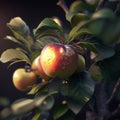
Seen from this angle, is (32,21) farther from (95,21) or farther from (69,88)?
(95,21)

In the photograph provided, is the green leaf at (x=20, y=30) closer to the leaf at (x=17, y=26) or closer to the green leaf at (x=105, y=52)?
the leaf at (x=17, y=26)

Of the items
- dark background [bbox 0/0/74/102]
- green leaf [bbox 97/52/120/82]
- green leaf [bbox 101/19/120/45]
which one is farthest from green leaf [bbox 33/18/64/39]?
dark background [bbox 0/0/74/102]

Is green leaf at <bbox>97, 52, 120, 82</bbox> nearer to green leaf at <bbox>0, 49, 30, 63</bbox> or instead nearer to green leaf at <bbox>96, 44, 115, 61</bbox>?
green leaf at <bbox>96, 44, 115, 61</bbox>

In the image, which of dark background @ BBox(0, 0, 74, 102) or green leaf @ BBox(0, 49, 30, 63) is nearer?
green leaf @ BBox(0, 49, 30, 63)

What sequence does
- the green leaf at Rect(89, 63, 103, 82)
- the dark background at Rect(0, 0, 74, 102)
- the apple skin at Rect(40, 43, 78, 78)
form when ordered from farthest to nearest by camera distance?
1. the dark background at Rect(0, 0, 74, 102)
2. the green leaf at Rect(89, 63, 103, 82)
3. the apple skin at Rect(40, 43, 78, 78)

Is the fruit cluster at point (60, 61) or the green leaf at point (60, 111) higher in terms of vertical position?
the fruit cluster at point (60, 61)

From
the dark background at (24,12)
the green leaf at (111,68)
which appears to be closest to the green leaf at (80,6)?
the green leaf at (111,68)
